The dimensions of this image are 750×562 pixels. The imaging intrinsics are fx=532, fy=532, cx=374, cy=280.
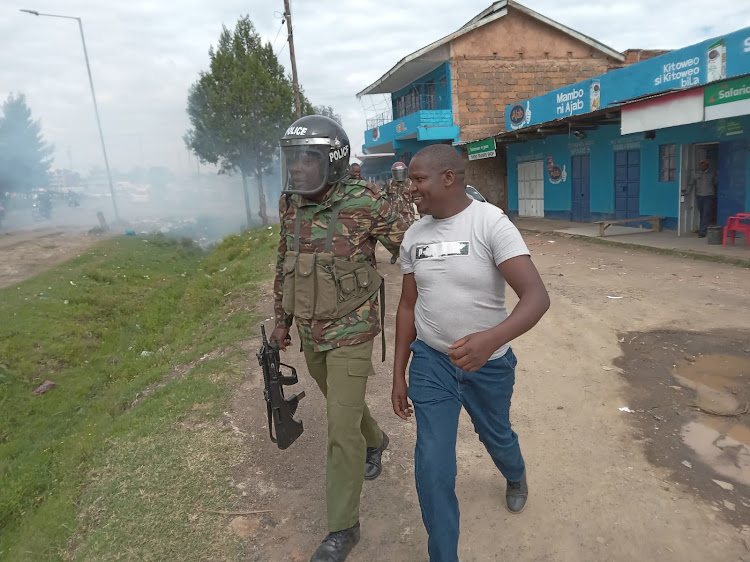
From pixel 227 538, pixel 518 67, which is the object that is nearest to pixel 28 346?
pixel 227 538

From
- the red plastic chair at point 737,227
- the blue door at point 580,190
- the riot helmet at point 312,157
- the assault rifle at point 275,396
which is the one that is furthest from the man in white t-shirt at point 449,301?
the blue door at point 580,190

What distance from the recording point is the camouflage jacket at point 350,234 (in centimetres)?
246

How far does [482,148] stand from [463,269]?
587 inches

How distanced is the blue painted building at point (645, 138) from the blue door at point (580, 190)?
1.1 inches

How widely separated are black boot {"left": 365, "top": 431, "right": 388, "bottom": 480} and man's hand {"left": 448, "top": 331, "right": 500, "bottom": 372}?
4.68 feet

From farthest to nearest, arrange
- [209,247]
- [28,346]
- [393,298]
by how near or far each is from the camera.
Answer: [209,247]
[28,346]
[393,298]

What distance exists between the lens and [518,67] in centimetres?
1941

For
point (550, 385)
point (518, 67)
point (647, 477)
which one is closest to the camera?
point (647, 477)

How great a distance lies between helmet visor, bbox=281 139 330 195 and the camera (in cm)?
246

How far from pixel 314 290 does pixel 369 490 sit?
117 centimetres

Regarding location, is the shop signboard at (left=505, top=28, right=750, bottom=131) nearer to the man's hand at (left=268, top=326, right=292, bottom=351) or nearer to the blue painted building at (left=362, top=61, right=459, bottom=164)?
the blue painted building at (left=362, top=61, right=459, bottom=164)

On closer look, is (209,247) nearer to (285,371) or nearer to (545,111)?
(545,111)

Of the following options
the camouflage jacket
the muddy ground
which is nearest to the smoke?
the muddy ground

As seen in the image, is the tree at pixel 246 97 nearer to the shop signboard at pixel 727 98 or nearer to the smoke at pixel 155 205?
the smoke at pixel 155 205
